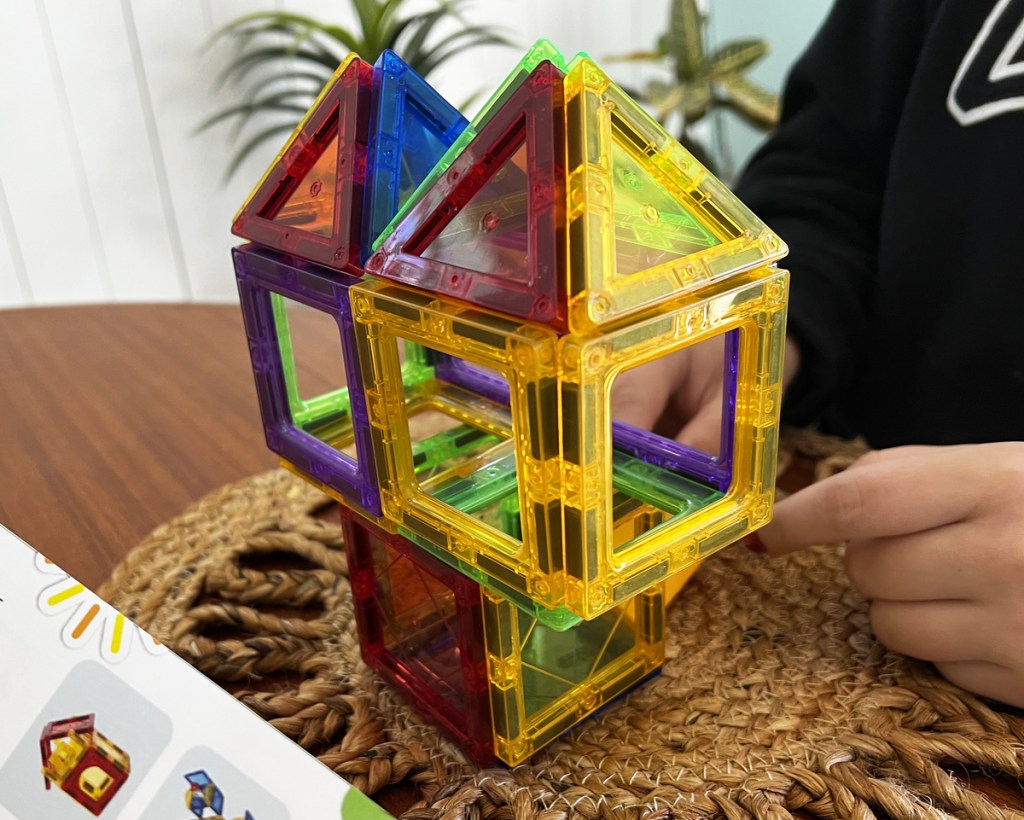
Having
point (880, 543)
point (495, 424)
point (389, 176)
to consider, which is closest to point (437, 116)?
point (389, 176)

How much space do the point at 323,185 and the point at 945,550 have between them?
0.29 metres

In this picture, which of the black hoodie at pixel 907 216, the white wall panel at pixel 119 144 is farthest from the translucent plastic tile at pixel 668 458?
the white wall panel at pixel 119 144

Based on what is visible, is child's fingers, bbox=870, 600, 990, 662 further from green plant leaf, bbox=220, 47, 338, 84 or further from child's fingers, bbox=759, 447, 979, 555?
green plant leaf, bbox=220, 47, 338, 84

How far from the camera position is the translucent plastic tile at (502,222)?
0.84 feet

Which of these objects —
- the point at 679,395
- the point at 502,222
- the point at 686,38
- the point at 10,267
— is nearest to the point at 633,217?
the point at 502,222

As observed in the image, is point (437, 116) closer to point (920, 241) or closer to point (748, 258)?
point (748, 258)

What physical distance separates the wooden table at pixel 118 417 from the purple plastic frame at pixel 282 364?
0.15m

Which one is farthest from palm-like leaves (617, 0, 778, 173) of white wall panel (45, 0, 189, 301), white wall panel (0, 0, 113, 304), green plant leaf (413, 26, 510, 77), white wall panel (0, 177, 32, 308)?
white wall panel (0, 177, 32, 308)

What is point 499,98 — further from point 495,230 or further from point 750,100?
point 750,100

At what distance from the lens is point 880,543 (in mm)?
381

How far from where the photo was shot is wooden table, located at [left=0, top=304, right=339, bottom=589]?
1.69ft

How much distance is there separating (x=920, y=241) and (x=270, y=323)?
0.48 meters

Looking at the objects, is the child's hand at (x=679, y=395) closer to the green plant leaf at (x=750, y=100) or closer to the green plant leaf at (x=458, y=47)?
the green plant leaf at (x=458, y=47)

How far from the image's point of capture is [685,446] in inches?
14.6
